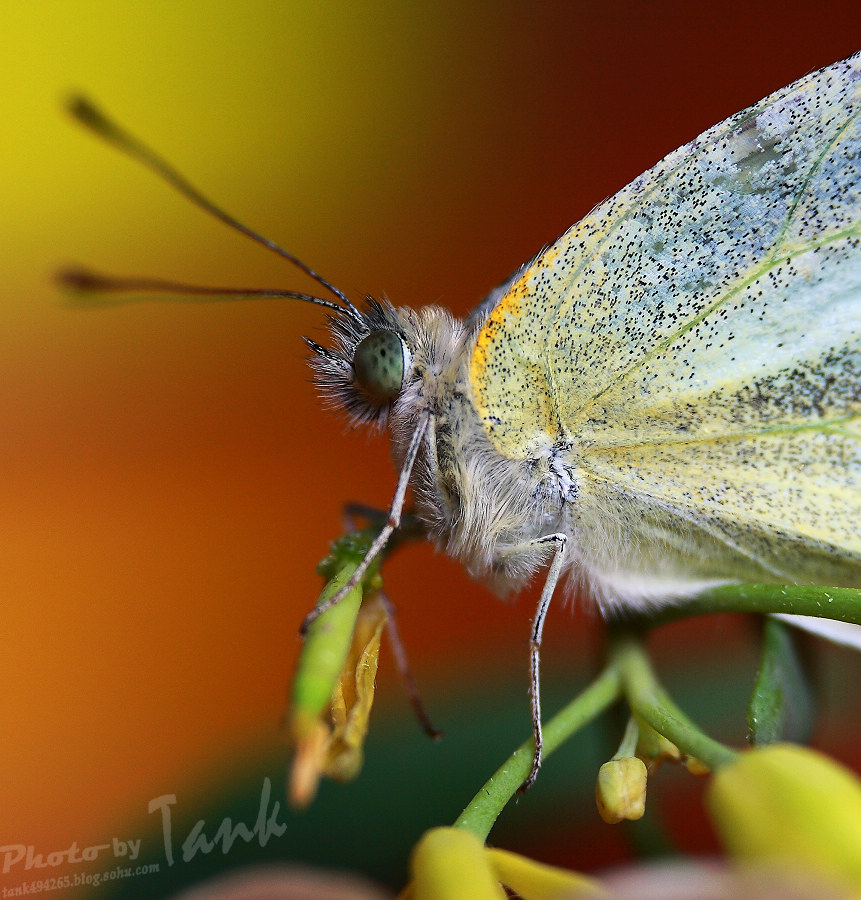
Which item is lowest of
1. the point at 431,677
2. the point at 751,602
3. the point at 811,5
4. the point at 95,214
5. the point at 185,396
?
the point at 431,677

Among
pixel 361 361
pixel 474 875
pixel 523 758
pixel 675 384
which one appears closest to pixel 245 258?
pixel 361 361

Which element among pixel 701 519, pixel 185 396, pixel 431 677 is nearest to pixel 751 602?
pixel 701 519

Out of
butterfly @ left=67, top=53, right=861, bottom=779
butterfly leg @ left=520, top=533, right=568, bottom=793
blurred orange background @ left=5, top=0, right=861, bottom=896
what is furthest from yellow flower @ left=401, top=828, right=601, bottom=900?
blurred orange background @ left=5, top=0, right=861, bottom=896

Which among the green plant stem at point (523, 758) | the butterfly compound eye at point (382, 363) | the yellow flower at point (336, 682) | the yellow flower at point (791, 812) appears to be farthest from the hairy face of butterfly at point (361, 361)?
the yellow flower at point (791, 812)

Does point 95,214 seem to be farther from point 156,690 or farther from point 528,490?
point 528,490

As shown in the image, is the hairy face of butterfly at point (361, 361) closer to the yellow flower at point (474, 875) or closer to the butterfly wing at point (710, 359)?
the butterfly wing at point (710, 359)
